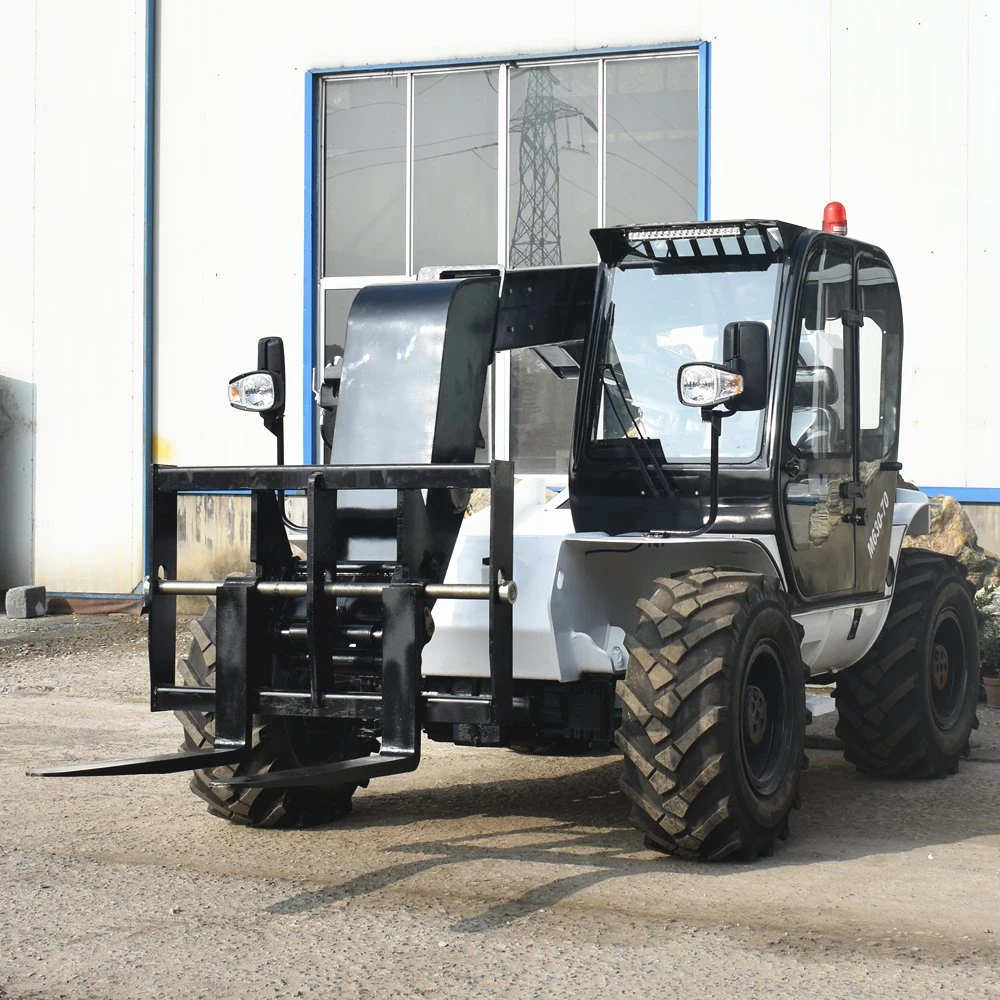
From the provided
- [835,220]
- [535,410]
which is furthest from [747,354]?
[535,410]

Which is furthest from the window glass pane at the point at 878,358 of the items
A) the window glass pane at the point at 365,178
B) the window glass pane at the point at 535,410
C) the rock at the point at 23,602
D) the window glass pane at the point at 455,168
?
the rock at the point at 23,602

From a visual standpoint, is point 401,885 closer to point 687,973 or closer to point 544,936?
point 544,936

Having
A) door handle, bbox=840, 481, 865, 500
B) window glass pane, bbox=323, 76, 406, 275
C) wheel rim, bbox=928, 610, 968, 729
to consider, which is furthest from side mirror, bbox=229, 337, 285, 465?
window glass pane, bbox=323, 76, 406, 275

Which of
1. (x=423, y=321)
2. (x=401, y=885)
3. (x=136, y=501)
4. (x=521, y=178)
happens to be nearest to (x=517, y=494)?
(x=423, y=321)

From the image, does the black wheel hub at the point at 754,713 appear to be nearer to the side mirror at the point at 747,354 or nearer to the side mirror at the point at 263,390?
the side mirror at the point at 747,354

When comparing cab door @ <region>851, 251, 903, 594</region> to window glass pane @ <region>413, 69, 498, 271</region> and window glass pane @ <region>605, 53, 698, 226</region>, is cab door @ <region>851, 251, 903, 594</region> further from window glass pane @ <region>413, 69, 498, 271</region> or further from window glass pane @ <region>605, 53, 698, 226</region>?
window glass pane @ <region>413, 69, 498, 271</region>

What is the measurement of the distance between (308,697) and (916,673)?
3344 mm

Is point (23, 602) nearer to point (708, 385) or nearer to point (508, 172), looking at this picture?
point (508, 172)

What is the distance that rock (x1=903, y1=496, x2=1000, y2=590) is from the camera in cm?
1223

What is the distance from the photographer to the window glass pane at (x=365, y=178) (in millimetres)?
14875

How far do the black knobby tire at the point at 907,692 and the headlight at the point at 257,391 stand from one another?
3.19 m

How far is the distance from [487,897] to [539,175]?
10.0 meters

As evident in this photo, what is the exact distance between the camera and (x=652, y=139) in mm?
14086

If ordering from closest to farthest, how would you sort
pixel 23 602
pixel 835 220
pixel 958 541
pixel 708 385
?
pixel 708 385
pixel 835 220
pixel 958 541
pixel 23 602
